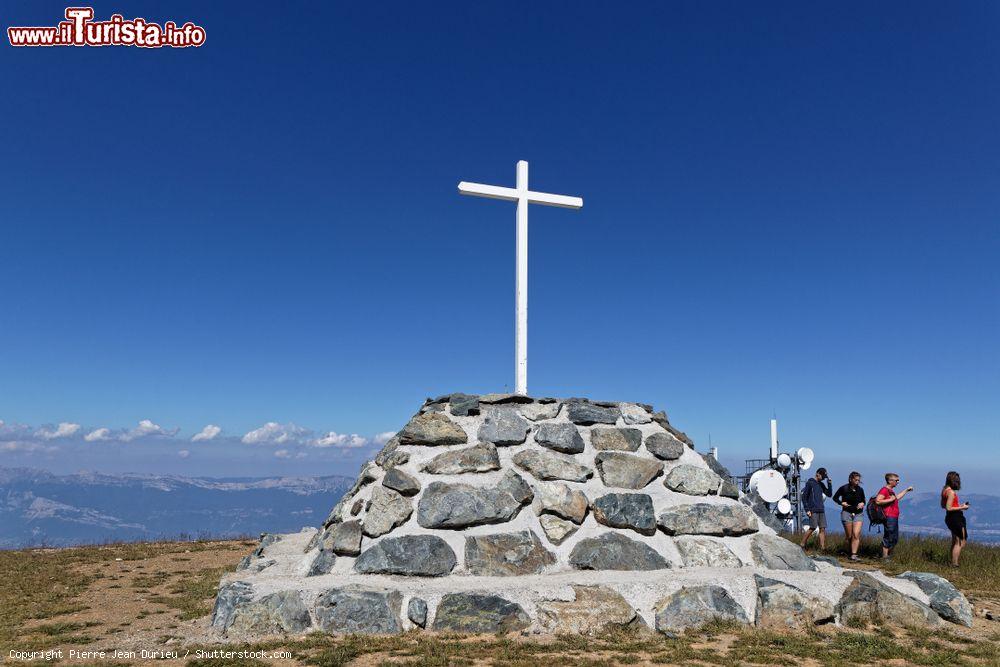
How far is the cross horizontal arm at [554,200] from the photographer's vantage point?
10453 mm

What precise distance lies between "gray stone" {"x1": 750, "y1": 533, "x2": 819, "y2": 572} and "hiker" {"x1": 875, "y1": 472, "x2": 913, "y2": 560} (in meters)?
4.54

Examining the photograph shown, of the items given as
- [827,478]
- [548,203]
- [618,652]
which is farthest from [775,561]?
[827,478]

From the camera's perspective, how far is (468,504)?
315 inches

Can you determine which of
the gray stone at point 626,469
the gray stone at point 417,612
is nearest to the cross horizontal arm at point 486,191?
the gray stone at point 626,469

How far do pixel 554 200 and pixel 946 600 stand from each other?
25.4ft

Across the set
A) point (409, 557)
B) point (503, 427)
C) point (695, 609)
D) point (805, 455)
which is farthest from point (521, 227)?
point (805, 455)

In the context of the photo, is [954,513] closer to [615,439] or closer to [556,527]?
[615,439]

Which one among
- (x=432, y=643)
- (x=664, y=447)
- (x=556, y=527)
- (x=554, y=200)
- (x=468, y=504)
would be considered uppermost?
(x=554, y=200)

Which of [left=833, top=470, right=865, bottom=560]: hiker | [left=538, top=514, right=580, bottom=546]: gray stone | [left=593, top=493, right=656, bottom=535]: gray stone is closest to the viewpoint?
[left=538, top=514, right=580, bottom=546]: gray stone

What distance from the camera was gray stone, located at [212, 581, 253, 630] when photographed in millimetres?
6797

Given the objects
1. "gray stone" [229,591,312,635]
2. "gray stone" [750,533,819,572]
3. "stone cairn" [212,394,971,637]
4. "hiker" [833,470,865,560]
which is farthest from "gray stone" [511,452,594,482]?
"hiker" [833,470,865,560]

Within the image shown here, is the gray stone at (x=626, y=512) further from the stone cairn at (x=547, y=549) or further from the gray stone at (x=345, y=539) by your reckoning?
the gray stone at (x=345, y=539)

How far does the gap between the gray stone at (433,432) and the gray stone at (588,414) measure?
168 cm

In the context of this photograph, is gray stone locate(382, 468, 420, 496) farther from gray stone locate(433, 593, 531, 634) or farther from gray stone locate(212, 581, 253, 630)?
gray stone locate(212, 581, 253, 630)
